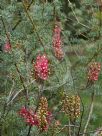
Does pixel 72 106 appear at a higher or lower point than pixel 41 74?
lower

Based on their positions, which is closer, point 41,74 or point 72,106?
point 41,74

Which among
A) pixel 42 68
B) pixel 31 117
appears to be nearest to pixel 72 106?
pixel 31 117

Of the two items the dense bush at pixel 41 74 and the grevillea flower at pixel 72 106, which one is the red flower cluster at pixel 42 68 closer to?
the dense bush at pixel 41 74

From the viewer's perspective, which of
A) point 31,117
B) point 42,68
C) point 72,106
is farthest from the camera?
point 72,106

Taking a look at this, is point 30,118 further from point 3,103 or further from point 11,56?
point 3,103

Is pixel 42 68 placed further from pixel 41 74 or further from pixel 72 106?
pixel 72 106

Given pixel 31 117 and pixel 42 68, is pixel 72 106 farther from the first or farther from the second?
pixel 42 68

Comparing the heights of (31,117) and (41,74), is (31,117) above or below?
below

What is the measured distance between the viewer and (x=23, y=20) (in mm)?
3590

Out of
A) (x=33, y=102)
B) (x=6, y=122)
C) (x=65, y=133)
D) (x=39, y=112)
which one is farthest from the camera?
(x=65, y=133)

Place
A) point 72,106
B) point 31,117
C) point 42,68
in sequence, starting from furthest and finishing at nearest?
point 72,106, point 31,117, point 42,68

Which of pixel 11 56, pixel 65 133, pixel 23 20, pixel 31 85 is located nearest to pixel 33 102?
pixel 31 85

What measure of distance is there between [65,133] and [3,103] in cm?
53

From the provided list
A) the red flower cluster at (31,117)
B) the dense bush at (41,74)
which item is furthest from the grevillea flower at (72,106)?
the red flower cluster at (31,117)
